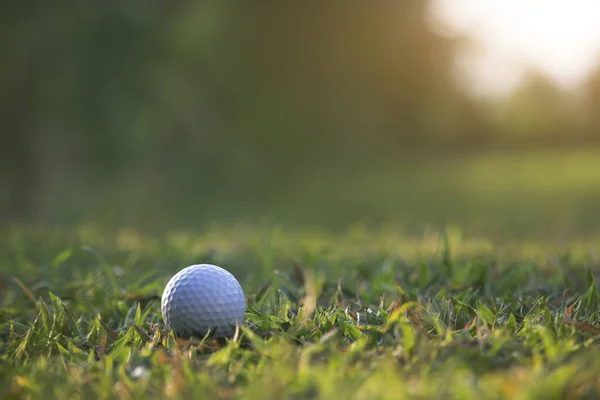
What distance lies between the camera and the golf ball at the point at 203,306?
6.88 ft

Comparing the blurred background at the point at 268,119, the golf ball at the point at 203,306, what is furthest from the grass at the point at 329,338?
the blurred background at the point at 268,119

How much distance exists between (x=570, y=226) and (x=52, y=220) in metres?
6.45

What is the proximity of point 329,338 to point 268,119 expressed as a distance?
10773 mm

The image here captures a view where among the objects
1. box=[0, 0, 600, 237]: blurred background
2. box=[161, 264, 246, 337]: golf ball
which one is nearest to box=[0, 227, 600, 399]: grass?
box=[161, 264, 246, 337]: golf ball

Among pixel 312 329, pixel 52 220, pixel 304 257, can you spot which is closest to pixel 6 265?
pixel 304 257

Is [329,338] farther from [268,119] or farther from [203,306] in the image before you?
[268,119]

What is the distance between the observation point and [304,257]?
3.95m

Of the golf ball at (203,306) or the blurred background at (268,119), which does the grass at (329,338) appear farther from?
the blurred background at (268,119)

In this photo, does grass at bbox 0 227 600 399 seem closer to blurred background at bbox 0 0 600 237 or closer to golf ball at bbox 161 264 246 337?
golf ball at bbox 161 264 246 337

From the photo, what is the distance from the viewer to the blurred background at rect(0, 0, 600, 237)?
9.34 m

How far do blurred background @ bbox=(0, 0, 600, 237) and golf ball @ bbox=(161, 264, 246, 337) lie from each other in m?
5.21

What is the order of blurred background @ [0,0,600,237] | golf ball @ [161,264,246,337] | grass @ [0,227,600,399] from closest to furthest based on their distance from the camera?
grass @ [0,227,600,399], golf ball @ [161,264,246,337], blurred background @ [0,0,600,237]

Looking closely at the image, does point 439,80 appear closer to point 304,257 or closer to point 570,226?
point 570,226

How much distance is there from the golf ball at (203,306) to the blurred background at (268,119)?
521 centimetres
